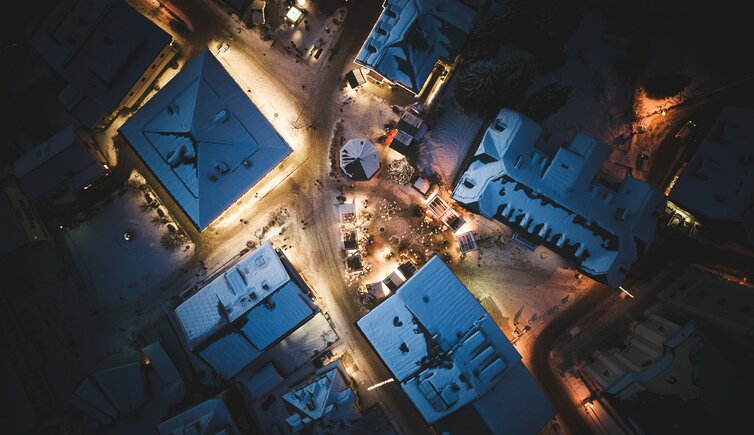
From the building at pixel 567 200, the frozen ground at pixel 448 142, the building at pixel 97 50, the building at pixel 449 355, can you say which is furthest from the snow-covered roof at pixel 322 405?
the building at pixel 97 50

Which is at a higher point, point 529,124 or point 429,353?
point 529,124

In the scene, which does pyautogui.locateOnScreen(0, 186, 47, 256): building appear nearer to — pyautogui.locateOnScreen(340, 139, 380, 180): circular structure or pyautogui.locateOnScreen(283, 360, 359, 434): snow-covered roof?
pyautogui.locateOnScreen(283, 360, 359, 434): snow-covered roof

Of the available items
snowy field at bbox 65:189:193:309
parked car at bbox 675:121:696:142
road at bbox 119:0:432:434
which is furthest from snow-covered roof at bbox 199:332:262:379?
parked car at bbox 675:121:696:142

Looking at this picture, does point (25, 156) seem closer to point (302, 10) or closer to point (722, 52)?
point (302, 10)

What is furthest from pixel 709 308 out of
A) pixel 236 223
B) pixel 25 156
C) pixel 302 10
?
pixel 25 156

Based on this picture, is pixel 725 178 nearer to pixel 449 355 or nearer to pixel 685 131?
pixel 685 131

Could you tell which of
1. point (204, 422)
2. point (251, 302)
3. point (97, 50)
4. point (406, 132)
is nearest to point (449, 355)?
point (251, 302)
